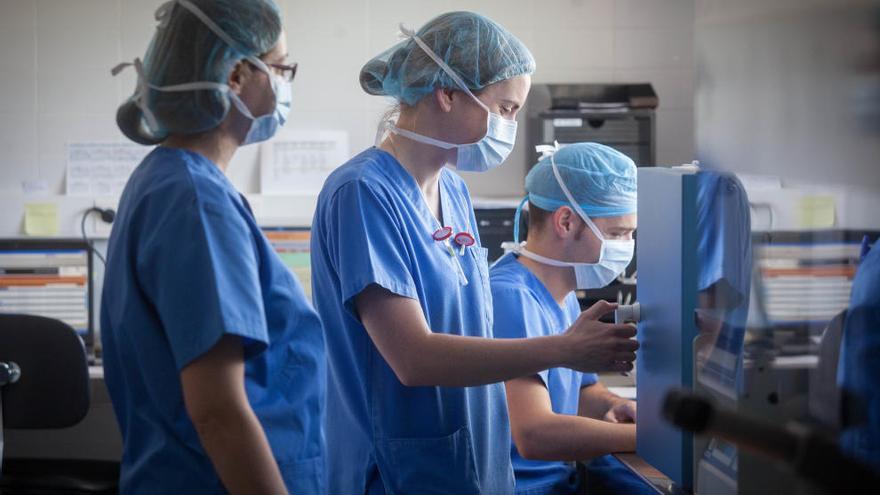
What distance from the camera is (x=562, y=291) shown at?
1988 mm

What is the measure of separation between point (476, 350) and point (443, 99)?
0.47 metres

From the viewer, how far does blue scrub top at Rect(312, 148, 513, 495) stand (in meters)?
1.48

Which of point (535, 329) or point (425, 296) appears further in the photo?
point (535, 329)

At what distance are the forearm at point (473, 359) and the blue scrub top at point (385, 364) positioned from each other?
0.33ft

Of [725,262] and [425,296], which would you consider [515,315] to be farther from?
[725,262]

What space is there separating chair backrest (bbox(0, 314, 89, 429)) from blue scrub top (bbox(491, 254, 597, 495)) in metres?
1.33

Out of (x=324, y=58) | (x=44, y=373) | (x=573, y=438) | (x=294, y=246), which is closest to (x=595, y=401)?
(x=573, y=438)

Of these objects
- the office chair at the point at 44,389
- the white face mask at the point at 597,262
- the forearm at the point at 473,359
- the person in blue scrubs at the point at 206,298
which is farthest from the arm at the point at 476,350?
the office chair at the point at 44,389

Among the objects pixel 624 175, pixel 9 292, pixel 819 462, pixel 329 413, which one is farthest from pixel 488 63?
pixel 9 292

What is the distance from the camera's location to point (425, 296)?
1549mm

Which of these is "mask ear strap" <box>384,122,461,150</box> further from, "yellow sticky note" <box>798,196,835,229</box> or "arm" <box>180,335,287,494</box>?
"yellow sticky note" <box>798,196,835,229</box>

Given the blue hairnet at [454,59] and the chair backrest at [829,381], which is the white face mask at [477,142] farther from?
the chair backrest at [829,381]

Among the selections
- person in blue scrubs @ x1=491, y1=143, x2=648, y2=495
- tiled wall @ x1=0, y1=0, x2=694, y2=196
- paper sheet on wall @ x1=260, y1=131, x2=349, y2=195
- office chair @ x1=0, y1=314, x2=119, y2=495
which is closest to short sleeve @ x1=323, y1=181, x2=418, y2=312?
person in blue scrubs @ x1=491, y1=143, x2=648, y2=495

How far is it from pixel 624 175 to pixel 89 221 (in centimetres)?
249
